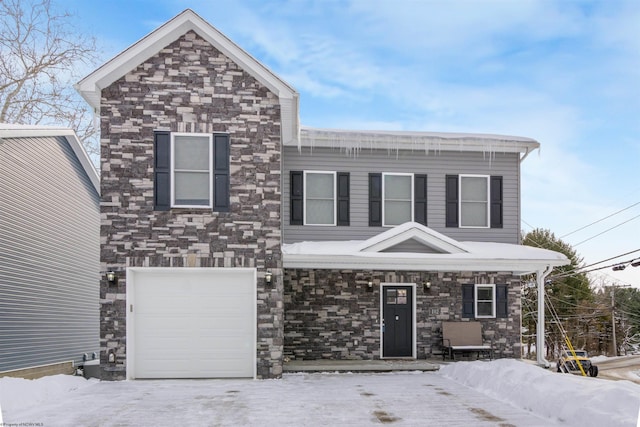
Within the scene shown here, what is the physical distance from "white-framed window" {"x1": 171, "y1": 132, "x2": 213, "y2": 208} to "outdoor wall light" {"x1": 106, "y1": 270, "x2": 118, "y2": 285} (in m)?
1.75

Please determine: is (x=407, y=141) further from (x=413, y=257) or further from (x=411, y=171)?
(x=413, y=257)

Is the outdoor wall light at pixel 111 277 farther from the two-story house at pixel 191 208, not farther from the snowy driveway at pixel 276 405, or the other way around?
the snowy driveway at pixel 276 405

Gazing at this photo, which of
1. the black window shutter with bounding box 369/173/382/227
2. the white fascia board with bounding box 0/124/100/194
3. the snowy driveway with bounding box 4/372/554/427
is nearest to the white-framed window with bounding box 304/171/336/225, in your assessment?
the black window shutter with bounding box 369/173/382/227

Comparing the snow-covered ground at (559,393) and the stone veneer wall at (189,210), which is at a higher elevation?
the stone veneer wall at (189,210)

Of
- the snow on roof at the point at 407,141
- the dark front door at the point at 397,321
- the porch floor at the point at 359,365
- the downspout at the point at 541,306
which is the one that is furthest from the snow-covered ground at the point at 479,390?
the snow on roof at the point at 407,141

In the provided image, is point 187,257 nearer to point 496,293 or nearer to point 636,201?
point 496,293

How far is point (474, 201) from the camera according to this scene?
13.9 m

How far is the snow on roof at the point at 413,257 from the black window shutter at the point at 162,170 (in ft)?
8.96

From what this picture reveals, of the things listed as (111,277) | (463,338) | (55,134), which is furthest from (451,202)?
(55,134)

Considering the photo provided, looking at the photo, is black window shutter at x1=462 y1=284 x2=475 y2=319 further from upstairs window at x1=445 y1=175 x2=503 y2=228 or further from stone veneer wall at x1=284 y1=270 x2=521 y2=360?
upstairs window at x1=445 y1=175 x2=503 y2=228

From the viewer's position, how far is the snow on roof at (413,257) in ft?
37.3

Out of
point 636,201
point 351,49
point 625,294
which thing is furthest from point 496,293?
point 625,294

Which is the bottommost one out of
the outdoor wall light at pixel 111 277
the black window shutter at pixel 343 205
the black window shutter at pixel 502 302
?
the black window shutter at pixel 502 302

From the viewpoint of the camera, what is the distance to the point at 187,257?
10.2 metres
